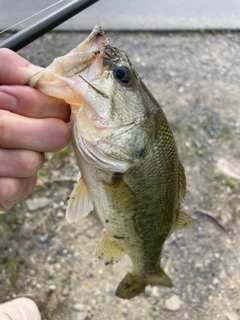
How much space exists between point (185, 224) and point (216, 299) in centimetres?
83

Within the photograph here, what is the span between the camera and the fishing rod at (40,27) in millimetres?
1222

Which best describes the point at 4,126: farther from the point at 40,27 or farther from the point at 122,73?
the point at 40,27

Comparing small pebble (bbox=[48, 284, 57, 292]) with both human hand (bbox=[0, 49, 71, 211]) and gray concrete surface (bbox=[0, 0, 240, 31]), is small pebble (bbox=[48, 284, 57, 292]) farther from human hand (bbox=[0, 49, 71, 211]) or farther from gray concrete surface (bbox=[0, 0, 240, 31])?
gray concrete surface (bbox=[0, 0, 240, 31])

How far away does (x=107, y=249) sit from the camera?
139 cm

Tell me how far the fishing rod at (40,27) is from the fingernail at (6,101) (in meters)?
0.36

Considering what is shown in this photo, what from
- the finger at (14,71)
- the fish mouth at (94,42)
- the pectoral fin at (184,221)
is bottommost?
the pectoral fin at (184,221)

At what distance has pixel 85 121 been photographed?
97 cm

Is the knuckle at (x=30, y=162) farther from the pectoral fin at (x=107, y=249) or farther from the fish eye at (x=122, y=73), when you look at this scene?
the pectoral fin at (x=107, y=249)

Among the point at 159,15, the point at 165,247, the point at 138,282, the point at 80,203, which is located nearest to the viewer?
the point at 80,203

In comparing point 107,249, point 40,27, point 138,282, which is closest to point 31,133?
point 40,27

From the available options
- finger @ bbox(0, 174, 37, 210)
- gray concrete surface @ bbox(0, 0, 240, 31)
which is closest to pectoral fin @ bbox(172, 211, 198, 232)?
finger @ bbox(0, 174, 37, 210)

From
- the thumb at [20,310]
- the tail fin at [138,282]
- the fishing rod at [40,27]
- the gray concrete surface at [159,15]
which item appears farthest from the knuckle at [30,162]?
the gray concrete surface at [159,15]

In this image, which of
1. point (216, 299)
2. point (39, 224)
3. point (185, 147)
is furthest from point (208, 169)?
point (39, 224)

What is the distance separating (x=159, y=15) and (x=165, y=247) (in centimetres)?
228
